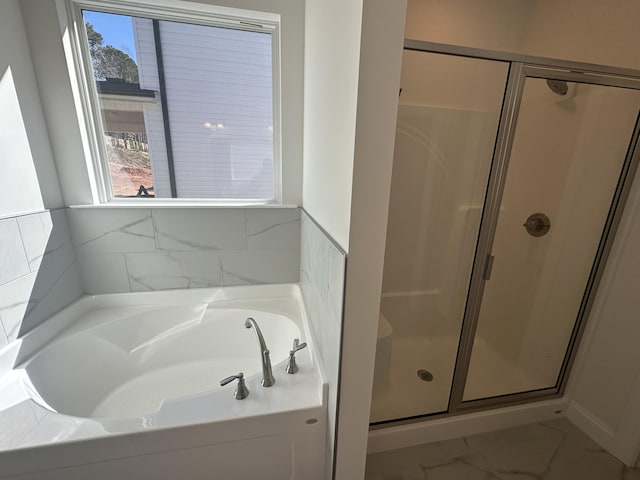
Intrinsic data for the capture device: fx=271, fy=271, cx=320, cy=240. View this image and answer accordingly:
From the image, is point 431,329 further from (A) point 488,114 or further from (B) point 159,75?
(B) point 159,75

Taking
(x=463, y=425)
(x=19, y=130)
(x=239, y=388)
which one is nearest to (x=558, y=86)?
(x=463, y=425)

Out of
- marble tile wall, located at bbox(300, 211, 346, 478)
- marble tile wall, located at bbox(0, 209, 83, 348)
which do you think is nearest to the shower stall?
marble tile wall, located at bbox(300, 211, 346, 478)

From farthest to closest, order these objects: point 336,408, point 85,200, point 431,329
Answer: point 431,329 < point 85,200 < point 336,408

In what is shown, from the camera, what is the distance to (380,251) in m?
0.79

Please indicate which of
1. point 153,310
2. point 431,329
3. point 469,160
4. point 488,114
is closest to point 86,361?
point 153,310

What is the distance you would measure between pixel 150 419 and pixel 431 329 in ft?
5.65

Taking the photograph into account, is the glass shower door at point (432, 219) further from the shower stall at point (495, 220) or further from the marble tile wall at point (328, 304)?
the marble tile wall at point (328, 304)

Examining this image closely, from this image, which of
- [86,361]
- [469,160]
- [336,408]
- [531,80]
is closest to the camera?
[336,408]

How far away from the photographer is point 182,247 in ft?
5.46

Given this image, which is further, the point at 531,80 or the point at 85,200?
the point at 85,200

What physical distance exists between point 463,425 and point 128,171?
7.92 feet

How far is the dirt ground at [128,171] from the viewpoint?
1.61 m

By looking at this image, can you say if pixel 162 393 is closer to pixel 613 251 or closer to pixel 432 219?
pixel 432 219

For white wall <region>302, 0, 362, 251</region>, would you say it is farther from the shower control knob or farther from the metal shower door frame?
the shower control knob
